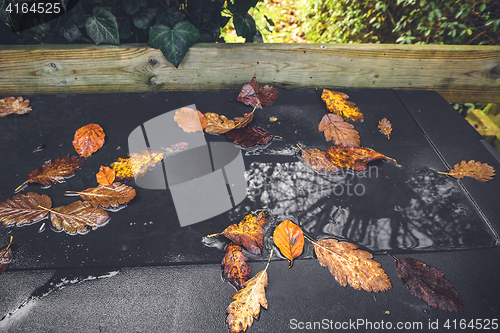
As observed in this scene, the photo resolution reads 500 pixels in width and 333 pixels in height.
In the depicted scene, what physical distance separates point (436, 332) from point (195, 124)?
1287 mm

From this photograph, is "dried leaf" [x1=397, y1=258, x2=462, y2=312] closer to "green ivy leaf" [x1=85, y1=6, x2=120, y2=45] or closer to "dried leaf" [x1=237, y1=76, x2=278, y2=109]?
"dried leaf" [x1=237, y1=76, x2=278, y2=109]

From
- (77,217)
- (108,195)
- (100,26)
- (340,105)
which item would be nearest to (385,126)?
(340,105)

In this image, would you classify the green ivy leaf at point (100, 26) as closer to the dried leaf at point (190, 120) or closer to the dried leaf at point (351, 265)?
the dried leaf at point (190, 120)

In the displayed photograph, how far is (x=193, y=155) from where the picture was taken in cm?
126

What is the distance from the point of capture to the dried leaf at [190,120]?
1392 mm

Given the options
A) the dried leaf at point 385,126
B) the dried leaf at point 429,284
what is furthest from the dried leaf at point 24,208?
the dried leaf at point 385,126

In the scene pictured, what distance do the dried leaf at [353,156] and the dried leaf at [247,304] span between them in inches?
26.4

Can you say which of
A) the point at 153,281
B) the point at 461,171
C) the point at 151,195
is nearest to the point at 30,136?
the point at 151,195

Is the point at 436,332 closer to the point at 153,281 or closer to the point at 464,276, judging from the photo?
the point at 464,276

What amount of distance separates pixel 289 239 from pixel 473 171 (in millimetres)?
979

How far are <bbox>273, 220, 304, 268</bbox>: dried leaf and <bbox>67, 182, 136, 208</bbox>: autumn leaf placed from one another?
2.03 ft

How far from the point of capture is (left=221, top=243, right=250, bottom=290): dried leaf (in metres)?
0.87

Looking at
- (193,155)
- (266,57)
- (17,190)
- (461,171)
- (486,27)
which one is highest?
(486,27)

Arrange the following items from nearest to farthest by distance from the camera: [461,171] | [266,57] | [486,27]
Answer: [461,171], [266,57], [486,27]
